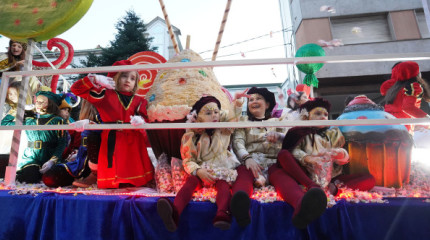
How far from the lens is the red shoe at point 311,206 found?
4.18ft

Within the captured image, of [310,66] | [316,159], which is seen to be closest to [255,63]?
[316,159]

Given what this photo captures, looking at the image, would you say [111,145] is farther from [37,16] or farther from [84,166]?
[37,16]

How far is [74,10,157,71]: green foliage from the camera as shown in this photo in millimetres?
7551

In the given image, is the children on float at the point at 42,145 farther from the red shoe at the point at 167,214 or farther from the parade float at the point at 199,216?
the red shoe at the point at 167,214

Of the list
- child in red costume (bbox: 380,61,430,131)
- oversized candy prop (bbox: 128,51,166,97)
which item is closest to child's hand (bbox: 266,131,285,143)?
child in red costume (bbox: 380,61,430,131)

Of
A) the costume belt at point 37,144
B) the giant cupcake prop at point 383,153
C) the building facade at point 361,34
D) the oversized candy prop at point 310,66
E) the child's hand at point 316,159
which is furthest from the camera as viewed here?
the building facade at point 361,34

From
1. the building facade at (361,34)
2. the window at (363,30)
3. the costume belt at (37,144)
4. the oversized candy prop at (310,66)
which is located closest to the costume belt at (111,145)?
the costume belt at (37,144)

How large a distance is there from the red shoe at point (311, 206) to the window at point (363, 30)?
776 cm

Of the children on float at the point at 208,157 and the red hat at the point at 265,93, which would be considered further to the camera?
the red hat at the point at 265,93

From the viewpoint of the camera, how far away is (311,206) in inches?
50.4

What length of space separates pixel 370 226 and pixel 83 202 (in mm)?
1757

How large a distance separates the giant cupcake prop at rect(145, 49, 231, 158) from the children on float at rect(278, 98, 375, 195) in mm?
798

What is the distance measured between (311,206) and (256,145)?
38.0 inches

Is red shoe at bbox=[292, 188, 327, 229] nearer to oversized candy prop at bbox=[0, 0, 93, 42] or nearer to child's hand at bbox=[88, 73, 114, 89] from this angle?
child's hand at bbox=[88, 73, 114, 89]
